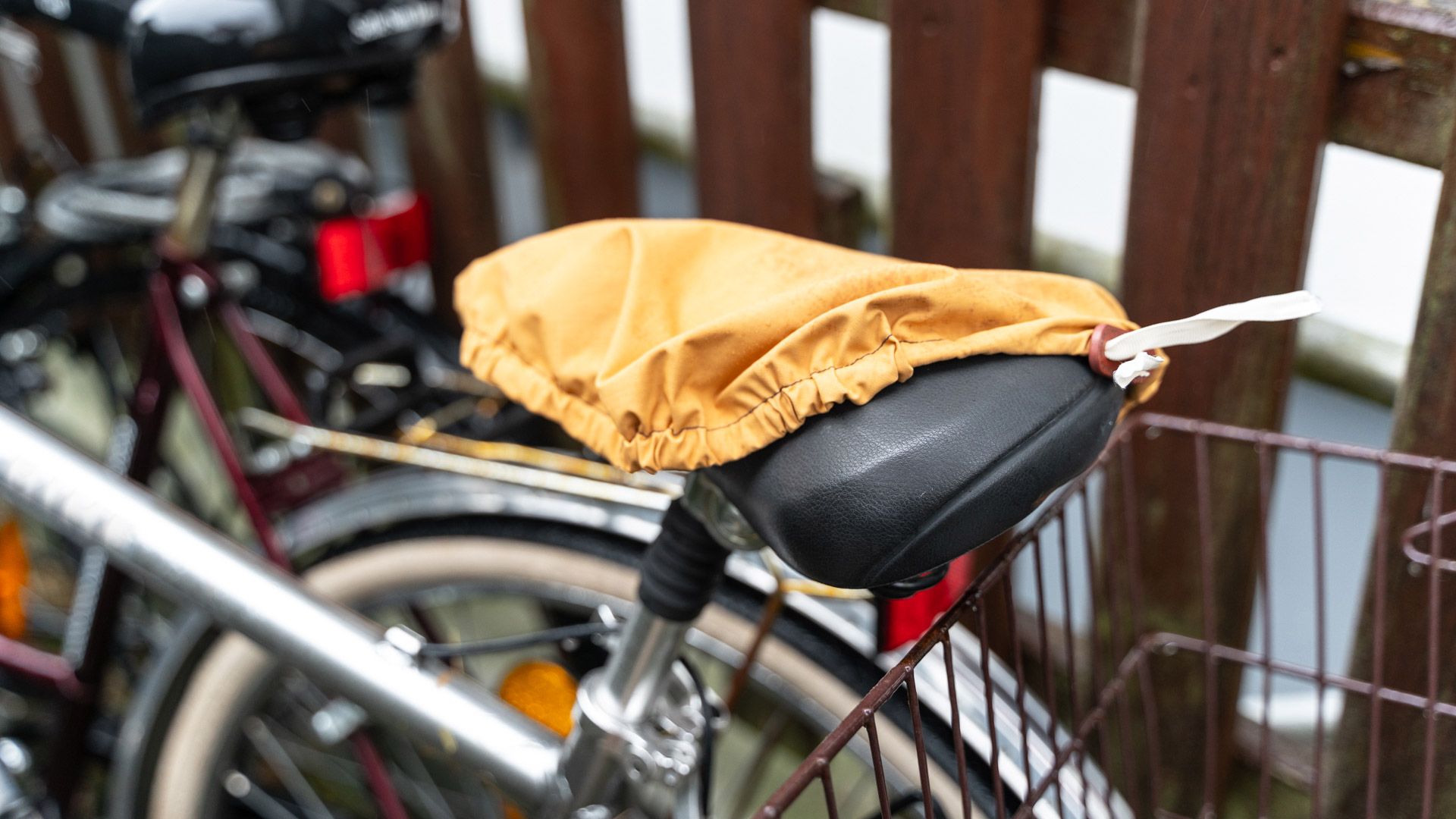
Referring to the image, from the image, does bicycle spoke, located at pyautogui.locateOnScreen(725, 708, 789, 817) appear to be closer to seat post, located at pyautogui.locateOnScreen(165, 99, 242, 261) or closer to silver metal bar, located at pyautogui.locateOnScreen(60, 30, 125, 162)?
seat post, located at pyautogui.locateOnScreen(165, 99, 242, 261)

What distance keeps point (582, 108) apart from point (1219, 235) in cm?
76

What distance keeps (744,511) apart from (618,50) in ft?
3.01

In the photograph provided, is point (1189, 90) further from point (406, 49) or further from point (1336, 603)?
point (1336, 603)

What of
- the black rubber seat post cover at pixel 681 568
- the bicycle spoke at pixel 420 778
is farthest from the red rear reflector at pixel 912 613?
the bicycle spoke at pixel 420 778

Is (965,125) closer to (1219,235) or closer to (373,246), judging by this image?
(1219,235)

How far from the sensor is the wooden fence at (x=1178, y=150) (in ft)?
2.71

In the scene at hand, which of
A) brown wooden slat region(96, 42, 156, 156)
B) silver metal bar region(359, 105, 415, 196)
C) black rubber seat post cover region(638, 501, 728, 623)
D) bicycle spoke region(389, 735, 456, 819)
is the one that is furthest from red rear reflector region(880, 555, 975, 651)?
brown wooden slat region(96, 42, 156, 156)

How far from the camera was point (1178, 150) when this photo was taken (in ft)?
2.99

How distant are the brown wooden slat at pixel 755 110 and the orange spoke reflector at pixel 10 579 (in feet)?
3.19

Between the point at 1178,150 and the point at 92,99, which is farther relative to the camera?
the point at 92,99

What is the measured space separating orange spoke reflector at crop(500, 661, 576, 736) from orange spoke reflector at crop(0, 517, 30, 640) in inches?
30.7

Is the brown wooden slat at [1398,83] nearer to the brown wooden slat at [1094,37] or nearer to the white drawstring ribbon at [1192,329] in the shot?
the brown wooden slat at [1094,37]

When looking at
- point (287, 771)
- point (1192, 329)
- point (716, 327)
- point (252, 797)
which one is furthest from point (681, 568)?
point (287, 771)

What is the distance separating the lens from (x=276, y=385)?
1.17 meters
